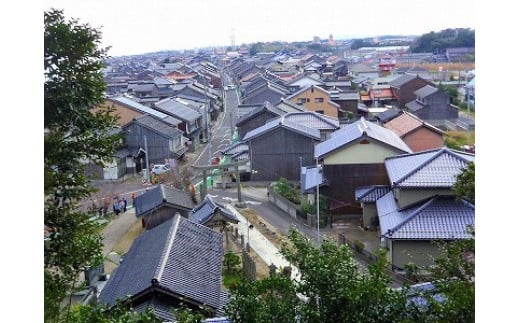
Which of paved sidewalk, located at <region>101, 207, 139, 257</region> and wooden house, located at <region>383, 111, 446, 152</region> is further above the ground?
wooden house, located at <region>383, 111, 446, 152</region>

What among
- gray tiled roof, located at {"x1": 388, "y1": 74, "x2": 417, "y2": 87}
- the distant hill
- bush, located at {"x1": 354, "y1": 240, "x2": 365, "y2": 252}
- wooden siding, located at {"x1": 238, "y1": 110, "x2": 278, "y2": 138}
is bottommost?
bush, located at {"x1": 354, "y1": 240, "x2": 365, "y2": 252}

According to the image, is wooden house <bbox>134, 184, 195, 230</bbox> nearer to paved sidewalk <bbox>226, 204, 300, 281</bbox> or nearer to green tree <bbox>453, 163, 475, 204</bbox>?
paved sidewalk <bbox>226, 204, 300, 281</bbox>

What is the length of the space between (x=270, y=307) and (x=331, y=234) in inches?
390

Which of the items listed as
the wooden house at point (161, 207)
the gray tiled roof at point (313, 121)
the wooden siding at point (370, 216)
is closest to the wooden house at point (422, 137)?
the gray tiled roof at point (313, 121)

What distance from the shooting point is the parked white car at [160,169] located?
20391 millimetres

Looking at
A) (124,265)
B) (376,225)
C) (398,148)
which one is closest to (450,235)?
(376,225)

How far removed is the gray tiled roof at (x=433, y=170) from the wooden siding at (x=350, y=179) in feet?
7.16

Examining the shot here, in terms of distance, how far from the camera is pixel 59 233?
3834mm

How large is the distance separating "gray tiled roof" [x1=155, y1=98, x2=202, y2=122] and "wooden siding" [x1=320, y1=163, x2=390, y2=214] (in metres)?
12.8

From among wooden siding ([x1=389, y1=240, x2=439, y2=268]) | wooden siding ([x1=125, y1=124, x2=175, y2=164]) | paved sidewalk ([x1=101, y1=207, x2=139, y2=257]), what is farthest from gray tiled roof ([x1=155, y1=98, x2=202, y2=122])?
wooden siding ([x1=389, y1=240, x2=439, y2=268])

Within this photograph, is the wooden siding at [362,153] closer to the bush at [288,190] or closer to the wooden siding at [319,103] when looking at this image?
the bush at [288,190]

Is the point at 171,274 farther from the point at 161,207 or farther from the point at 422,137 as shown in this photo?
the point at 422,137

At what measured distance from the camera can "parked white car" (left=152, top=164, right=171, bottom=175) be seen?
20391 millimetres

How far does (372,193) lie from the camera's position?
13953 millimetres
